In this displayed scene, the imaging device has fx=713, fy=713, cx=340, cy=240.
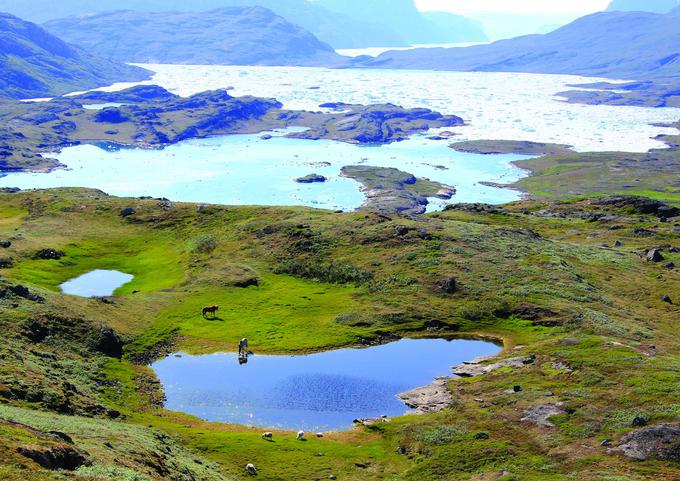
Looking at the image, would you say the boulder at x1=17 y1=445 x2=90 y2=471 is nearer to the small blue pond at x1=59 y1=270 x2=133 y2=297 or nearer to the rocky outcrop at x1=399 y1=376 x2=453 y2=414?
the rocky outcrop at x1=399 y1=376 x2=453 y2=414

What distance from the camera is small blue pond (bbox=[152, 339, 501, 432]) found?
7262 cm

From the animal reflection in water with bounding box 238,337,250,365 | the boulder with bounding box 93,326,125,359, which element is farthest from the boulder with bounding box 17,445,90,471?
the animal reflection in water with bounding box 238,337,250,365

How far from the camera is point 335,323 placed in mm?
97000

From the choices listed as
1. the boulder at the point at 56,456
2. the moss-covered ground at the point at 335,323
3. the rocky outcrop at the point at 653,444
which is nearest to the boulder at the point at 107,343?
the moss-covered ground at the point at 335,323

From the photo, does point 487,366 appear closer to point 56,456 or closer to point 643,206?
point 56,456

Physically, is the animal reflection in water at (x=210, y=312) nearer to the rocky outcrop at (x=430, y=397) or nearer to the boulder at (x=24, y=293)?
the boulder at (x=24, y=293)

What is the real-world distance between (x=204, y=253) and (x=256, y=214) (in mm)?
24021

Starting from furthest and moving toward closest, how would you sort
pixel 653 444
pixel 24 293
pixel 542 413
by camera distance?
pixel 24 293 → pixel 542 413 → pixel 653 444

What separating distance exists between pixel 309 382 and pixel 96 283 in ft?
177

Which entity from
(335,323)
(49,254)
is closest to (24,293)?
(335,323)

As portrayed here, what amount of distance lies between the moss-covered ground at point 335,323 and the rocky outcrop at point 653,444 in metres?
1.00

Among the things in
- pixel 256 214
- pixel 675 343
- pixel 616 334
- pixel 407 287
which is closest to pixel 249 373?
pixel 407 287

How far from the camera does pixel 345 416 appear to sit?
7188 cm

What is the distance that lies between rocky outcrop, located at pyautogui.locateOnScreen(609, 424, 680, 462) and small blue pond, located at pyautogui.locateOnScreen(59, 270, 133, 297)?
264 ft
